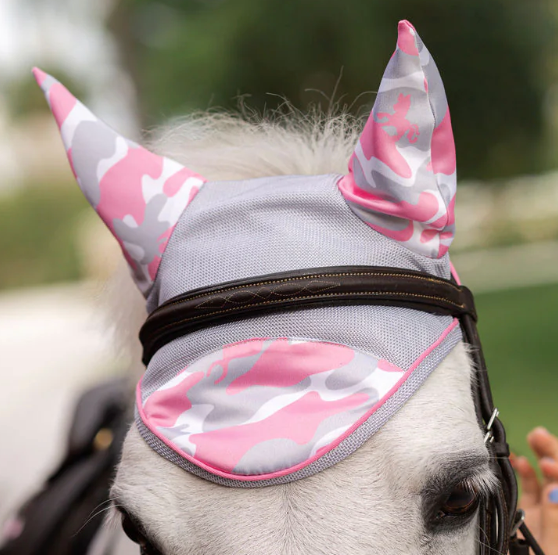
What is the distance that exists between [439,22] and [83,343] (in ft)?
21.3

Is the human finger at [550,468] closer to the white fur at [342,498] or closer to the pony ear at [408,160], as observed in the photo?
the white fur at [342,498]

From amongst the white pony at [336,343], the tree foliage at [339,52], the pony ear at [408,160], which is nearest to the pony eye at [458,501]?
the white pony at [336,343]

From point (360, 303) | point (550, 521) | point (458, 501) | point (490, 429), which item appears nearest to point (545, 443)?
point (550, 521)

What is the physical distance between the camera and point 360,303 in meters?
1.10

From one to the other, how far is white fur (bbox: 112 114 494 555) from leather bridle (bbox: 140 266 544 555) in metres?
0.07

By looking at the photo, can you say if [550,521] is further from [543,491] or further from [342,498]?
[342,498]

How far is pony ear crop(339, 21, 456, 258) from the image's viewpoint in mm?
967

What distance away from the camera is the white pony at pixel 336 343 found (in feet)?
3.10

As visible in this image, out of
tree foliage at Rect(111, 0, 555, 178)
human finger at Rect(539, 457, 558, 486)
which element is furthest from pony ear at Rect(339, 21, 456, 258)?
tree foliage at Rect(111, 0, 555, 178)

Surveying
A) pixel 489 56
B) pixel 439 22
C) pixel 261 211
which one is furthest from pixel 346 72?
pixel 261 211

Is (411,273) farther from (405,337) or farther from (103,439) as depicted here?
(103,439)

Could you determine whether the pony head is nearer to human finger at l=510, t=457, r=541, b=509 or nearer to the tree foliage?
human finger at l=510, t=457, r=541, b=509

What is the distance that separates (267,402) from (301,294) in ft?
0.67

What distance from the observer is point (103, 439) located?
2.26m
